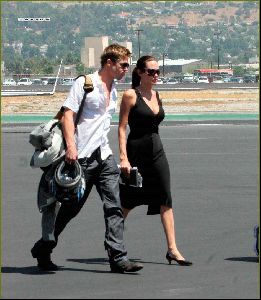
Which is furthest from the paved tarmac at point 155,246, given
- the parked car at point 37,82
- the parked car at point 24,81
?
the parked car at point 37,82

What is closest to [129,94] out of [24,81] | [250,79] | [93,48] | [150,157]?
[150,157]

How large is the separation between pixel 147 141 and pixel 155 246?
1192mm

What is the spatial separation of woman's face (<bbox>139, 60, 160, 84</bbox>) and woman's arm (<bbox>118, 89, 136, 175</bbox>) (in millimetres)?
148

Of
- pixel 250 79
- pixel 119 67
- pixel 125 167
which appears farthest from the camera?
pixel 250 79

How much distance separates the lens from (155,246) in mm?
11234

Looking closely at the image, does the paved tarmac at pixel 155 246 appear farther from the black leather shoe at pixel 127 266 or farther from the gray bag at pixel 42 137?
the gray bag at pixel 42 137

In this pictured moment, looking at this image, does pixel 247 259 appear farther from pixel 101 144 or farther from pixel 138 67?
pixel 138 67

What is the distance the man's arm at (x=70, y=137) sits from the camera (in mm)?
9695

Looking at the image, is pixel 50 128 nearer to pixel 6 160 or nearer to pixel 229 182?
pixel 229 182

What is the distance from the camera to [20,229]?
12445 mm

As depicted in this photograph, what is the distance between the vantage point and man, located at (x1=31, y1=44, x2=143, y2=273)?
980cm

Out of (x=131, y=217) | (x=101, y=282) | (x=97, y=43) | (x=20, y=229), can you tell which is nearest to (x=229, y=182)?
(x=131, y=217)

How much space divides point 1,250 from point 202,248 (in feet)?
5.31

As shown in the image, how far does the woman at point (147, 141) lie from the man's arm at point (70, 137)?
0.61 meters
